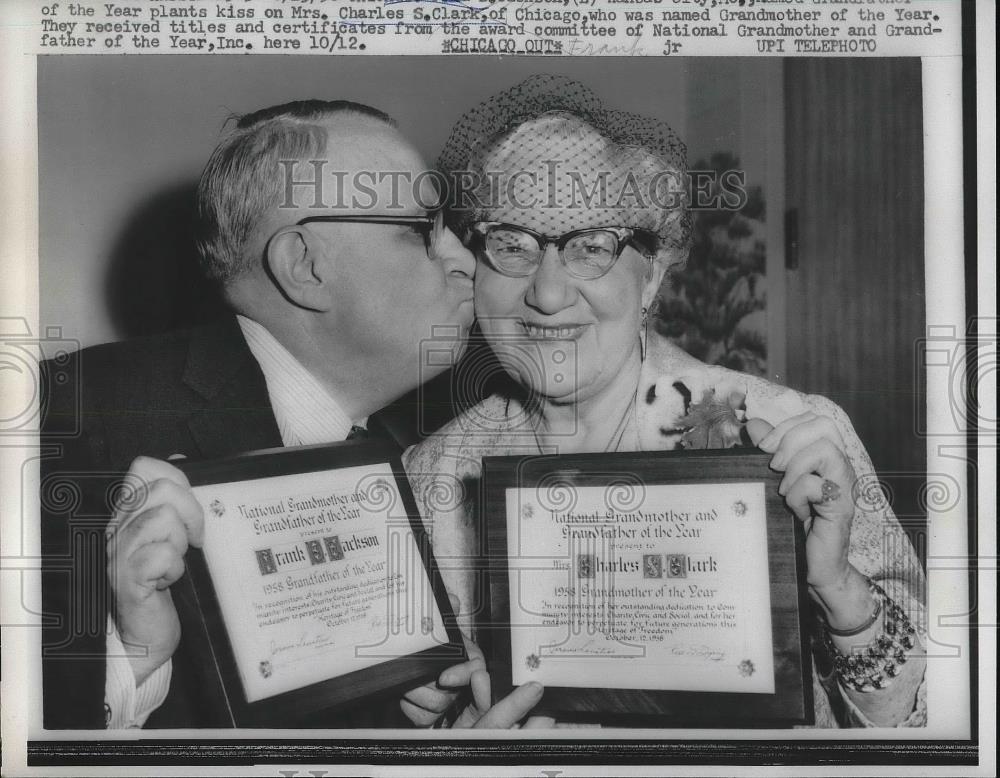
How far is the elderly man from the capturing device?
193cm

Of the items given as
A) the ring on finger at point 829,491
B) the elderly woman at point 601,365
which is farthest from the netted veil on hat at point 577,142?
→ the ring on finger at point 829,491

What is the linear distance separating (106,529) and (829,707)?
156 cm

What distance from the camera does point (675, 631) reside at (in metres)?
1.94

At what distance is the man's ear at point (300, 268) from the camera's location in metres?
1.93

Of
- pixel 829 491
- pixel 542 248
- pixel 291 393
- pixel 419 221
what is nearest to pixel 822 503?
pixel 829 491

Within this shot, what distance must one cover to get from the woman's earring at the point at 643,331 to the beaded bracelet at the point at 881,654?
674mm

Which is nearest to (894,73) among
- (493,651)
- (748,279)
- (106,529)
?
(748,279)

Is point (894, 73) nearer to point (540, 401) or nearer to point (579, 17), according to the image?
point (579, 17)

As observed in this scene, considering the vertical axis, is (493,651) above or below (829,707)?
above

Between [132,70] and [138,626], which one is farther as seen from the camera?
[132,70]

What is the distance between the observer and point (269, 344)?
1.95 m
